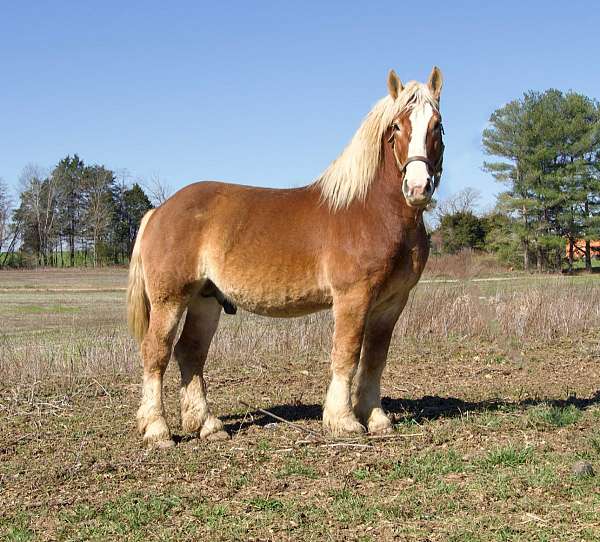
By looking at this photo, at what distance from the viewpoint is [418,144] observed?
486cm

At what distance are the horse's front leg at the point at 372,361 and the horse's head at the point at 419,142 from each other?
114cm

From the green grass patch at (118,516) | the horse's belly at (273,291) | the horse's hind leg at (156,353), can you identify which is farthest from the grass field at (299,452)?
the horse's belly at (273,291)

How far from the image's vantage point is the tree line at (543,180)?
1702 inches

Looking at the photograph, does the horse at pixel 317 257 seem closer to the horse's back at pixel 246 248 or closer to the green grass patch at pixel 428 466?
the horse's back at pixel 246 248

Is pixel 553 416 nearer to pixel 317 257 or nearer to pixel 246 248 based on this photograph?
pixel 317 257

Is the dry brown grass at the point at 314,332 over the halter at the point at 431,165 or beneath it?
beneath

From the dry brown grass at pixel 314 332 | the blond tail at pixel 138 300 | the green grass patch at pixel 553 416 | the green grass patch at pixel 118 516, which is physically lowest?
the green grass patch at pixel 118 516

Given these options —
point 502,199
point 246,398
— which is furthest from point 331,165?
point 502,199

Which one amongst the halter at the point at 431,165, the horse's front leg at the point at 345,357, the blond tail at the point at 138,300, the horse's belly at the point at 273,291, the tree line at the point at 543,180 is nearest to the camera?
the halter at the point at 431,165

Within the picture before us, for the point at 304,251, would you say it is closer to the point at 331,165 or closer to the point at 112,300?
the point at 331,165

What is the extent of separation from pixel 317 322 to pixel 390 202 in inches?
224

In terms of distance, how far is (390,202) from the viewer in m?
5.21

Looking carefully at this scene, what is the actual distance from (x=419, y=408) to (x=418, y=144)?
273 cm

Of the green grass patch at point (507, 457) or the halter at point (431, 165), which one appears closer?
the green grass patch at point (507, 457)
